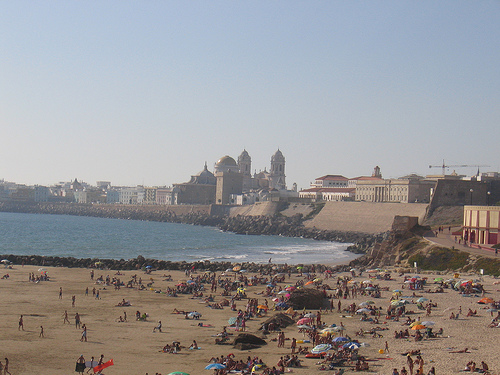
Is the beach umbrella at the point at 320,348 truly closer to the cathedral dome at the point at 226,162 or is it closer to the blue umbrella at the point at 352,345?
the blue umbrella at the point at 352,345

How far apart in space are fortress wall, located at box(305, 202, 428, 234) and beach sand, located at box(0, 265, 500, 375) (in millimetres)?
50301

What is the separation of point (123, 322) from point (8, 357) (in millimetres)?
6633

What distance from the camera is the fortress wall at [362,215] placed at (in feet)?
280

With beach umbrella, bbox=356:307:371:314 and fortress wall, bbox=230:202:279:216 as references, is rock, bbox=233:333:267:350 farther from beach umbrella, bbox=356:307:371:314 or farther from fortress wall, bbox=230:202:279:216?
fortress wall, bbox=230:202:279:216

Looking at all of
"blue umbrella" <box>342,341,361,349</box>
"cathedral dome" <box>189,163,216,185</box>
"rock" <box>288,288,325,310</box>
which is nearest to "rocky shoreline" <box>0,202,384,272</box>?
"cathedral dome" <box>189,163,216,185</box>

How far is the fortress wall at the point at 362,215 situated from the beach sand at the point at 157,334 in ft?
165

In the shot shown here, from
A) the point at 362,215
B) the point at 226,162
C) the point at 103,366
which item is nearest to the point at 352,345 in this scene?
the point at 103,366

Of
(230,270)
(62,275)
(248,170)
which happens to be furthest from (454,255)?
(248,170)

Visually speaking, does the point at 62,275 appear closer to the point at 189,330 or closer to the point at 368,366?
the point at 189,330

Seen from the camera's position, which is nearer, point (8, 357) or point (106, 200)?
point (8, 357)

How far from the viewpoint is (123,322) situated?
88.0ft

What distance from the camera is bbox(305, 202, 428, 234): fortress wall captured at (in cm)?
8531

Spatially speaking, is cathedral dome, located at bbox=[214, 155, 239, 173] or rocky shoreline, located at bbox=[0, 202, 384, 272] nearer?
rocky shoreline, located at bbox=[0, 202, 384, 272]

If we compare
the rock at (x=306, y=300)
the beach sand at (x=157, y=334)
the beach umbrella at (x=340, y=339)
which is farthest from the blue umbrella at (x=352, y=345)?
the rock at (x=306, y=300)
